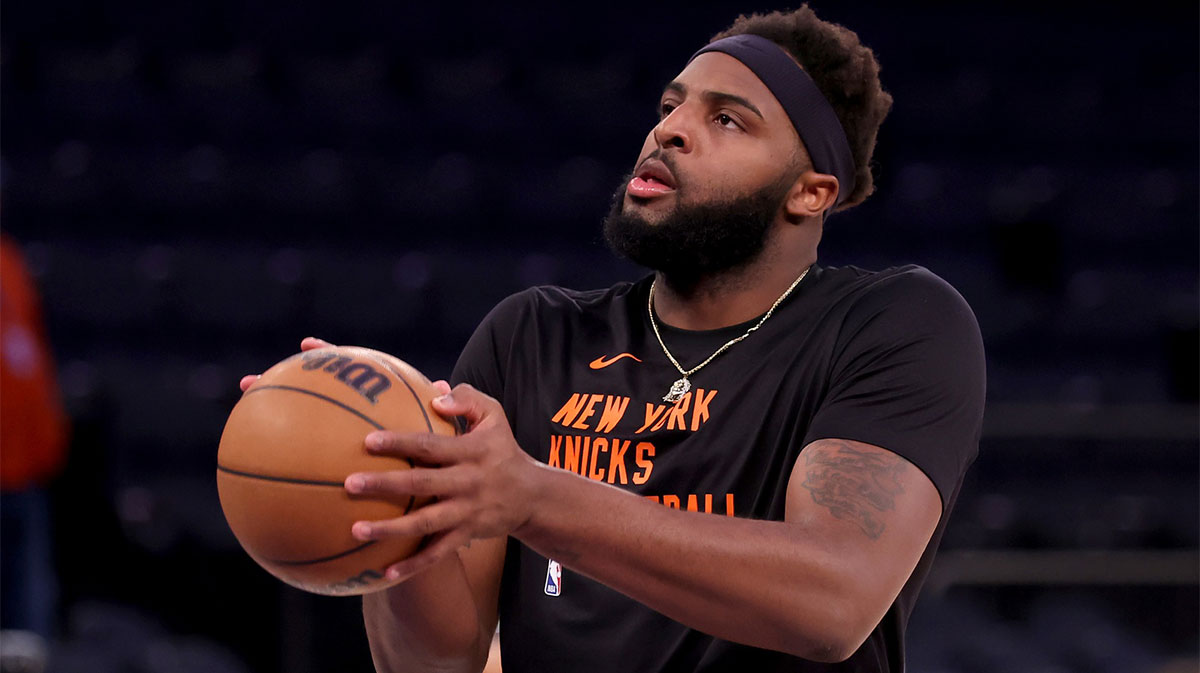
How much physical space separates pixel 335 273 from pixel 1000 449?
146 inches

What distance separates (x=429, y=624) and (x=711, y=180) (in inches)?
38.3

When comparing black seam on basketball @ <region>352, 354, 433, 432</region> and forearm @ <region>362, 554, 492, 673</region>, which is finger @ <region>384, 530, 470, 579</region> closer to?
black seam on basketball @ <region>352, 354, 433, 432</region>

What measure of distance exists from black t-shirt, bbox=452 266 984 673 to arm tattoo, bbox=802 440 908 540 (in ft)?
0.11

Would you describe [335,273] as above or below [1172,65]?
below

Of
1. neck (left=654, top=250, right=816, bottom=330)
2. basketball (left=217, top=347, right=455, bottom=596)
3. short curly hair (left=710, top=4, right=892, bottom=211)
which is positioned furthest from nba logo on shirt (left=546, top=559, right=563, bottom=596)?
short curly hair (left=710, top=4, right=892, bottom=211)

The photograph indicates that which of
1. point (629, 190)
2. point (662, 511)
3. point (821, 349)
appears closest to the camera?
point (662, 511)

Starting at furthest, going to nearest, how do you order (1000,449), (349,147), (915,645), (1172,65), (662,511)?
(1172,65)
(349,147)
(1000,449)
(915,645)
(662,511)

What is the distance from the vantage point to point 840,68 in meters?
2.68

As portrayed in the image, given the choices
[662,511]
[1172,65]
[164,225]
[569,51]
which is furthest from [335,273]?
[1172,65]

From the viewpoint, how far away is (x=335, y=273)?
7.27 m

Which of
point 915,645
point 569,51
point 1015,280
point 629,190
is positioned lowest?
point 915,645

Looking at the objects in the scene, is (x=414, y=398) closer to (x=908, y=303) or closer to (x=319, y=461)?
(x=319, y=461)

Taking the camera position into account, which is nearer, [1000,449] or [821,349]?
[821,349]

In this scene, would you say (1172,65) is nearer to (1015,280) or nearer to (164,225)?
(1015,280)
